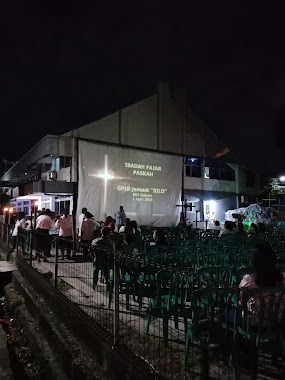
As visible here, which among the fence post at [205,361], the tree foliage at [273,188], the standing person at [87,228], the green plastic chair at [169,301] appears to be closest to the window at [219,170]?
the tree foliage at [273,188]

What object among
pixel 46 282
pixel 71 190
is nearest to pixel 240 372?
pixel 46 282

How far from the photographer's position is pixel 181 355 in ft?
11.4

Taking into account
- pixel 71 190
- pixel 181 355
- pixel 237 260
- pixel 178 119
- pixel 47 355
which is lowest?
pixel 47 355

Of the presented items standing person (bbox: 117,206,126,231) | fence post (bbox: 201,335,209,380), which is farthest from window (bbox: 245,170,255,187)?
fence post (bbox: 201,335,209,380)

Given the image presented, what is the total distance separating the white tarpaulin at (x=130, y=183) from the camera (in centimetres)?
1773

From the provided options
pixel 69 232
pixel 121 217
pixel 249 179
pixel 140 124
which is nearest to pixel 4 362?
pixel 69 232

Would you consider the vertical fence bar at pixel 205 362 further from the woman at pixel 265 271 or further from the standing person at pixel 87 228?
the standing person at pixel 87 228

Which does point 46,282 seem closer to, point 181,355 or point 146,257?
point 146,257

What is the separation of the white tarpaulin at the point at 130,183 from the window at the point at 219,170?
2.96 m

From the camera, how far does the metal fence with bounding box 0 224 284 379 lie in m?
3.14

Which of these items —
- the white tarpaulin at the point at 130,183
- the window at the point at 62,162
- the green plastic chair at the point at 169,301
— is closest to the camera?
the green plastic chair at the point at 169,301

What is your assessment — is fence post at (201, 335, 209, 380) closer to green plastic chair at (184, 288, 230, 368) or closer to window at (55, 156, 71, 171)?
green plastic chair at (184, 288, 230, 368)

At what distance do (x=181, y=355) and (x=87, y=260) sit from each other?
3.00 meters

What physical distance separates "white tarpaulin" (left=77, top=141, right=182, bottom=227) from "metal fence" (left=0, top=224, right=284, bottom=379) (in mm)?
11223
